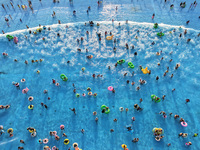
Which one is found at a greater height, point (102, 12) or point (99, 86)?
point (102, 12)

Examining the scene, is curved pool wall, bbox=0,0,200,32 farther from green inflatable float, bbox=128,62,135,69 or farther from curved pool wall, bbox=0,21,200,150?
green inflatable float, bbox=128,62,135,69

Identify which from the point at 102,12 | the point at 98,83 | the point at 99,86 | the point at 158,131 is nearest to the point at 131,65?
the point at 98,83

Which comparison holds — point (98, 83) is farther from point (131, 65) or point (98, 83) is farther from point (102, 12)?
point (102, 12)

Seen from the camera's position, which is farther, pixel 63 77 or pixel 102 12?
pixel 102 12

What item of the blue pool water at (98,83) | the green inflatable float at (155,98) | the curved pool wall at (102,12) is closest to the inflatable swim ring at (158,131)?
the blue pool water at (98,83)

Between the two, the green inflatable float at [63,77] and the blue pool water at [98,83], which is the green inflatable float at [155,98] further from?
the green inflatable float at [63,77]

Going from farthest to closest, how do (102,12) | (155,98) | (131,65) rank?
1. (102,12)
2. (131,65)
3. (155,98)
